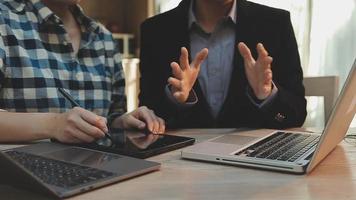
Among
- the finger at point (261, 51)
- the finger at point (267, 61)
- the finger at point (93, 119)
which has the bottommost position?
the finger at point (93, 119)

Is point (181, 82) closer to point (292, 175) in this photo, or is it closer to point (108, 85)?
point (108, 85)

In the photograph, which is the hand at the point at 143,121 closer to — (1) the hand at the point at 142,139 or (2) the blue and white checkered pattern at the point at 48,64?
(1) the hand at the point at 142,139

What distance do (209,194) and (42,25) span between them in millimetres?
833

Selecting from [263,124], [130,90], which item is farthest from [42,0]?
[130,90]

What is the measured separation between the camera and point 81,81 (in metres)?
1.26

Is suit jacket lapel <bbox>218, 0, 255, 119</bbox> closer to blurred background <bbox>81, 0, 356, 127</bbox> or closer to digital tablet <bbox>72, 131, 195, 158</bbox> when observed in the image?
digital tablet <bbox>72, 131, 195, 158</bbox>

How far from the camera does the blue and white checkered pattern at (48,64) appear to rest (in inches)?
45.2

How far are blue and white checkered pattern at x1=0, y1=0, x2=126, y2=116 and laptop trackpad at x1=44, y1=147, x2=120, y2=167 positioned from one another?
418mm

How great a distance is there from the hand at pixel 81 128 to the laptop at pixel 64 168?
0.04 metres

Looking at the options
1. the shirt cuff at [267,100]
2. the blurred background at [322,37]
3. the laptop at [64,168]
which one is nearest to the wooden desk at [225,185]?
the laptop at [64,168]

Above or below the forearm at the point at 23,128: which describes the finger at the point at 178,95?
above

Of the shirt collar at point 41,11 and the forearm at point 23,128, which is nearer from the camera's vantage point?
the forearm at point 23,128

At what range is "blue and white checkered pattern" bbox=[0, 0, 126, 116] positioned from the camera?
1.15 m

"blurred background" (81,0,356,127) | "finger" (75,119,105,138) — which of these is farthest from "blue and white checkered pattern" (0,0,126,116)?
"blurred background" (81,0,356,127)
